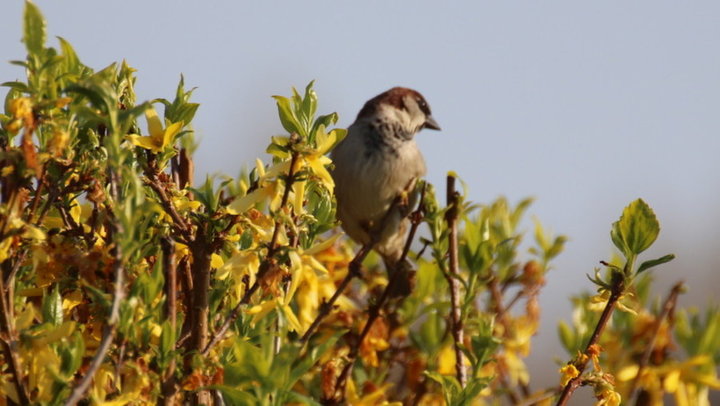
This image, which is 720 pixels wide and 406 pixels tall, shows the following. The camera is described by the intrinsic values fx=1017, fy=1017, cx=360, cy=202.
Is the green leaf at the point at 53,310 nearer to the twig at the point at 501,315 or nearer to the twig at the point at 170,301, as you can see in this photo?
the twig at the point at 170,301

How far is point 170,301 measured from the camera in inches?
73.5

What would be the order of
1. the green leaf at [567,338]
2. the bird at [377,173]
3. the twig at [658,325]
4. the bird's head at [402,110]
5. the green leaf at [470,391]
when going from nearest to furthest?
the green leaf at [470,391] → the twig at [658,325] → the green leaf at [567,338] → the bird at [377,173] → the bird's head at [402,110]

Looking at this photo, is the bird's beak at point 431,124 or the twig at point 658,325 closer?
the twig at point 658,325

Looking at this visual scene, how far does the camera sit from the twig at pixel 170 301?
184cm

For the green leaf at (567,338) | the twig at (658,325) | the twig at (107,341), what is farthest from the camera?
the green leaf at (567,338)

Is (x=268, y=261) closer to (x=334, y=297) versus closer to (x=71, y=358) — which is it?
(x=334, y=297)

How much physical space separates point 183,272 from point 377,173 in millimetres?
1558

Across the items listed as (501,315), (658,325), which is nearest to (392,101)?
(501,315)

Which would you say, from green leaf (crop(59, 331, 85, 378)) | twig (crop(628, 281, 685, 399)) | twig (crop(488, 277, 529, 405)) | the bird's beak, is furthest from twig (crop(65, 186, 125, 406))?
the bird's beak

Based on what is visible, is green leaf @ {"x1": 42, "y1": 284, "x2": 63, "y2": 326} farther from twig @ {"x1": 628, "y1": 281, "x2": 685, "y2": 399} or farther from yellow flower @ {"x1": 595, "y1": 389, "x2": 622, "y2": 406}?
twig @ {"x1": 628, "y1": 281, "x2": 685, "y2": 399}

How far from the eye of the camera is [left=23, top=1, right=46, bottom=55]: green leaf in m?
1.78

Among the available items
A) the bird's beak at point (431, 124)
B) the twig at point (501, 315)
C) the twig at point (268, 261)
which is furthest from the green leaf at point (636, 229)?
the bird's beak at point (431, 124)

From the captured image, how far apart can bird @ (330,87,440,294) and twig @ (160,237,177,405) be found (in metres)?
1.86

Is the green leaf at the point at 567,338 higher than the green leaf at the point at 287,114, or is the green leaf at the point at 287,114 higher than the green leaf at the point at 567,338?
the green leaf at the point at 287,114
